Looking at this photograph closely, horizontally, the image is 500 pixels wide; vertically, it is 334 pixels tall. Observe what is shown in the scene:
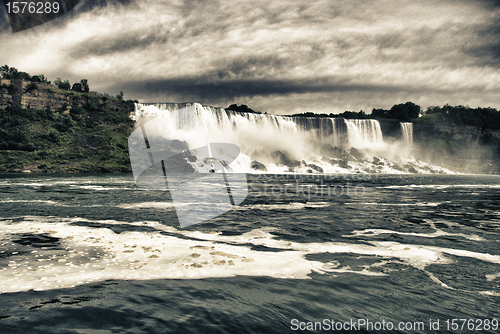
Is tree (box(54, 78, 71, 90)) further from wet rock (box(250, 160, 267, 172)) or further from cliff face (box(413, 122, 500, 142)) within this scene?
cliff face (box(413, 122, 500, 142))

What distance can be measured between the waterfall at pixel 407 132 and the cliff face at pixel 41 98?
365ft

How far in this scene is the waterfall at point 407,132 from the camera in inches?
4505

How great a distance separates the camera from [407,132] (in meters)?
116

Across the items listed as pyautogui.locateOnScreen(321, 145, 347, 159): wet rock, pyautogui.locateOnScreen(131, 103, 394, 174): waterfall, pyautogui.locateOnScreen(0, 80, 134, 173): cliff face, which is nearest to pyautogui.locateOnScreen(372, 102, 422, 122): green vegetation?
pyautogui.locateOnScreen(131, 103, 394, 174): waterfall

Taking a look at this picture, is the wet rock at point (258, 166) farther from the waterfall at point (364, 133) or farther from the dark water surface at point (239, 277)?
the dark water surface at point (239, 277)

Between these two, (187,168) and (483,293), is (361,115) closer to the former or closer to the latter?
(187,168)

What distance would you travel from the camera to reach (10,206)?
587 inches

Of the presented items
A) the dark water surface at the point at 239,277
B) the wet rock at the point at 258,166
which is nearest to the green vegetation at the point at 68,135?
the wet rock at the point at 258,166

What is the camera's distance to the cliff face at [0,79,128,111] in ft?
271

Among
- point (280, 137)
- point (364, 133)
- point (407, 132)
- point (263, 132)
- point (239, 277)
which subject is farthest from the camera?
point (407, 132)

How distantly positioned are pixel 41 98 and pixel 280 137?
7714 cm

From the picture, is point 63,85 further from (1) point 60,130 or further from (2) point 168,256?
(2) point 168,256

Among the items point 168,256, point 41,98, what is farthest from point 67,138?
point 168,256

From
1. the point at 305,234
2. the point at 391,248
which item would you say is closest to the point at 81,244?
the point at 305,234
